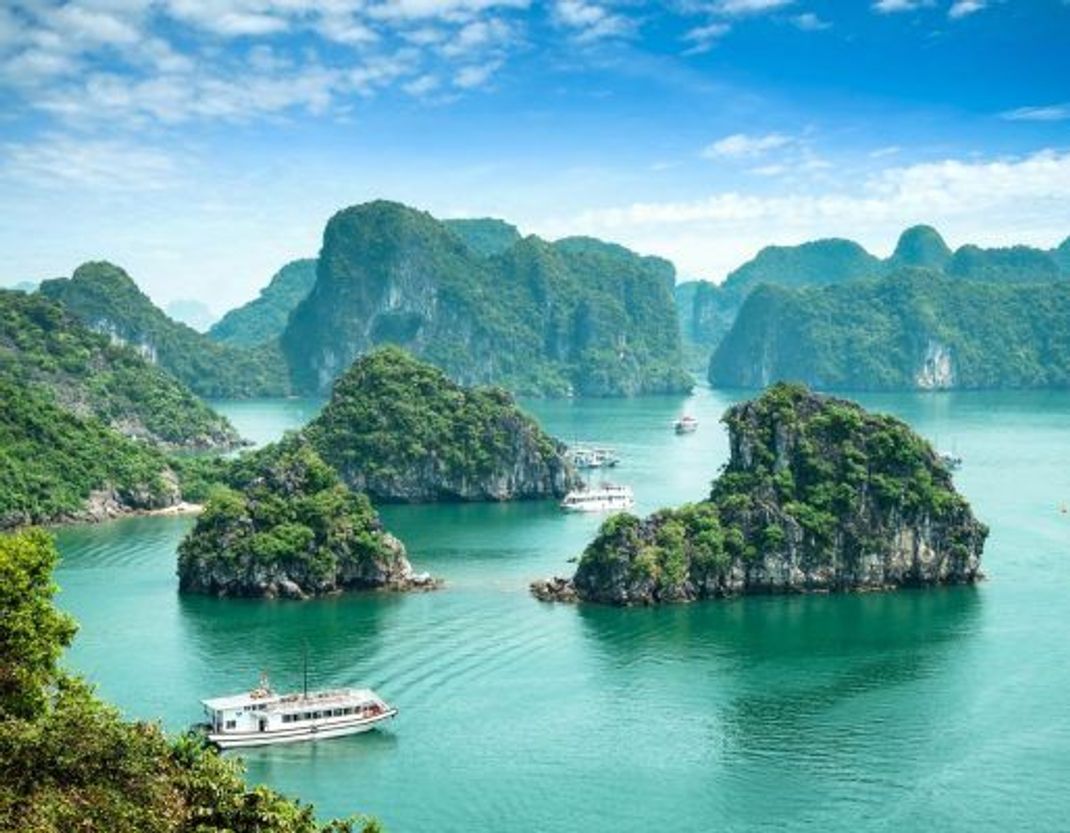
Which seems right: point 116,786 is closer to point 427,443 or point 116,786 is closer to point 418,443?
point 418,443

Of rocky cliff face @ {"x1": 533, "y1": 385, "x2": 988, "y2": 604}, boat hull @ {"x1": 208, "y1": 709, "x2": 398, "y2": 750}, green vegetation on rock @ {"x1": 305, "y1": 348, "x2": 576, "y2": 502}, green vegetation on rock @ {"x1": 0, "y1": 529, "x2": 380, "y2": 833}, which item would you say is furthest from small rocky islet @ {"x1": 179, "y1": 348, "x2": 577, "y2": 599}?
green vegetation on rock @ {"x1": 0, "y1": 529, "x2": 380, "y2": 833}

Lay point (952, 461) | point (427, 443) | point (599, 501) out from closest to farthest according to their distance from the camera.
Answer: point (599, 501) < point (427, 443) < point (952, 461)

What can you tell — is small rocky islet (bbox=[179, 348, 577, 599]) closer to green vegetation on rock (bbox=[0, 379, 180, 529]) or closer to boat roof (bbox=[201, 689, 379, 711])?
green vegetation on rock (bbox=[0, 379, 180, 529])

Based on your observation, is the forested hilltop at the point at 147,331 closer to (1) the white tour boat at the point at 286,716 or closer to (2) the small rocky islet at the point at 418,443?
(2) the small rocky islet at the point at 418,443

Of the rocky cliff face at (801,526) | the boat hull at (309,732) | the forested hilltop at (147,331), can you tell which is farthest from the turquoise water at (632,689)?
the forested hilltop at (147,331)

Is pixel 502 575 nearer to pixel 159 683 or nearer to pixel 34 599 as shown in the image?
pixel 159 683

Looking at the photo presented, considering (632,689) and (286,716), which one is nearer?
(286,716)

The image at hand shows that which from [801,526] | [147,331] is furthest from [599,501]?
[147,331]

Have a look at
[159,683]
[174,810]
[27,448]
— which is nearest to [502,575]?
[159,683]
